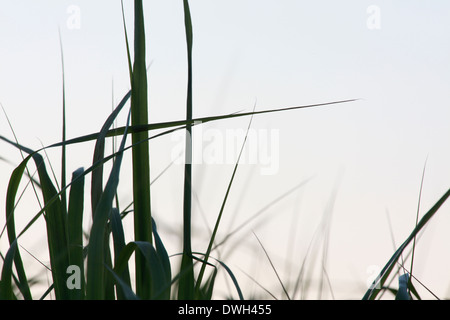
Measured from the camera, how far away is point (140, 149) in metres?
0.75

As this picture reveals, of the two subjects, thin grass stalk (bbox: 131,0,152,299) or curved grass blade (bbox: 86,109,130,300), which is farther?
thin grass stalk (bbox: 131,0,152,299)

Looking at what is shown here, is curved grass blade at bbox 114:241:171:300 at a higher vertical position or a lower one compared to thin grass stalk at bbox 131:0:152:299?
lower

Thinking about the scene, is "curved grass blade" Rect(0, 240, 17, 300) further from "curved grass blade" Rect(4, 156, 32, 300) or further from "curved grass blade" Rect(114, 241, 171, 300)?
"curved grass blade" Rect(114, 241, 171, 300)

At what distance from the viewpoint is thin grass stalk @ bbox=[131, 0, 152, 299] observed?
2.41ft

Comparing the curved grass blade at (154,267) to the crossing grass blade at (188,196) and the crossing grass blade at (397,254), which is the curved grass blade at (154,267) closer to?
the crossing grass blade at (188,196)

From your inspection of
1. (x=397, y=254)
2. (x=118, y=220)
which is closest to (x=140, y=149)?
(x=118, y=220)

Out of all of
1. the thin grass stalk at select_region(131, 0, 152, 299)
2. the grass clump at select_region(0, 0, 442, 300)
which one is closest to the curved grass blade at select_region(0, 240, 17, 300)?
the grass clump at select_region(0, 0, 442, 300)

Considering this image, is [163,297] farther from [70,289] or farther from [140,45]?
[140,45]

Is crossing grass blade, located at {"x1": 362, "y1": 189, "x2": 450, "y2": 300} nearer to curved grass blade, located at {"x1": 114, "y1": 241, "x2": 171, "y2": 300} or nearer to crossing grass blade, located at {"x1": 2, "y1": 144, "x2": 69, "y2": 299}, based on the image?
curved grass blade, located at {"x1": 114, "y1": 241, "x2": 171, "y2": 300}

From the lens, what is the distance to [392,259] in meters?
0.69

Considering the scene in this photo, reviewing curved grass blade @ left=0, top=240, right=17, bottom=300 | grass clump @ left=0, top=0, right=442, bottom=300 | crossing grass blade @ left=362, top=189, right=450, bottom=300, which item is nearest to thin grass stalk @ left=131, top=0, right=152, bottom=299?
grass clump @ left=0, top=0, right=442, bottom=300

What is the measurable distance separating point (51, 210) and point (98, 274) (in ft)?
0.40
